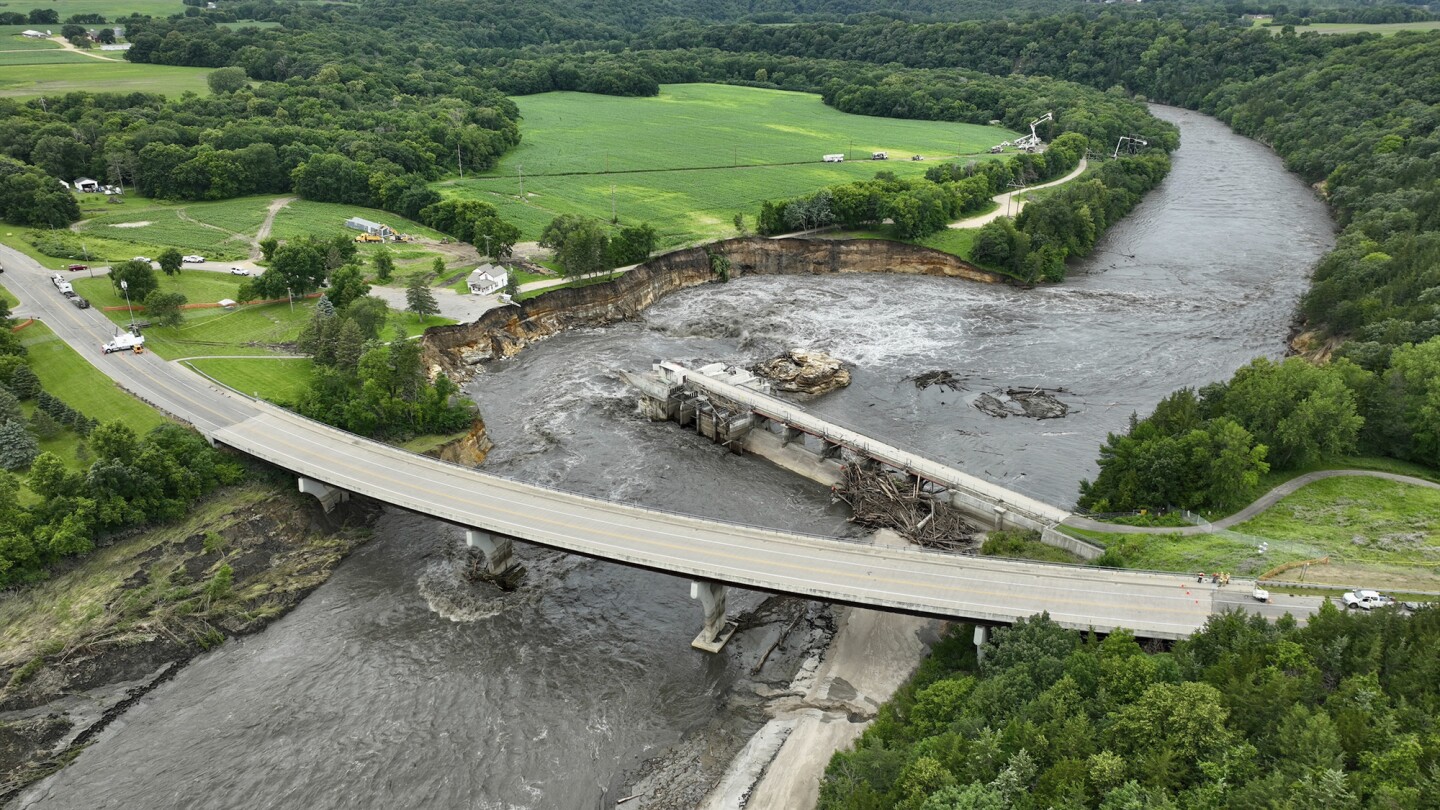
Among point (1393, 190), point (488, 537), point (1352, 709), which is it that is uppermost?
point (1393, 190)

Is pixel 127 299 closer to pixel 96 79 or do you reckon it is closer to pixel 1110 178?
pixel 96 79

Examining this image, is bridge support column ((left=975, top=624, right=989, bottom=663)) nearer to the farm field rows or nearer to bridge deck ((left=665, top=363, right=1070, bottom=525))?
bridge deck ((left=665, top=363, right=1070, bottom=525))

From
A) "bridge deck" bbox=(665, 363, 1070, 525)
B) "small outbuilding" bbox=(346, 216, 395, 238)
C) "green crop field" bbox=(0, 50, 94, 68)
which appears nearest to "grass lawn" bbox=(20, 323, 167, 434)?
"small outbuilding" bbox=(346, 216, 395, 238)

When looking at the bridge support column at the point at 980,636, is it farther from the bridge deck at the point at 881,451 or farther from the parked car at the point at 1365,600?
the parked car at the point at 1365,600

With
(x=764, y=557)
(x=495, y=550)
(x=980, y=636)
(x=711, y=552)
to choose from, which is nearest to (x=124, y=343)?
(x=495, y=550)

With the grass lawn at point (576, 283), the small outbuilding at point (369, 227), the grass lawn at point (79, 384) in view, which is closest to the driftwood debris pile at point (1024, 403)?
the grass lawn at point (576, 283)

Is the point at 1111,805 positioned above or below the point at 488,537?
above

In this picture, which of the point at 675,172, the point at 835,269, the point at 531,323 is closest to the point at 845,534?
the point at 531,323

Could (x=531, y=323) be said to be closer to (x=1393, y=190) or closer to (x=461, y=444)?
(x=461, y=444)
